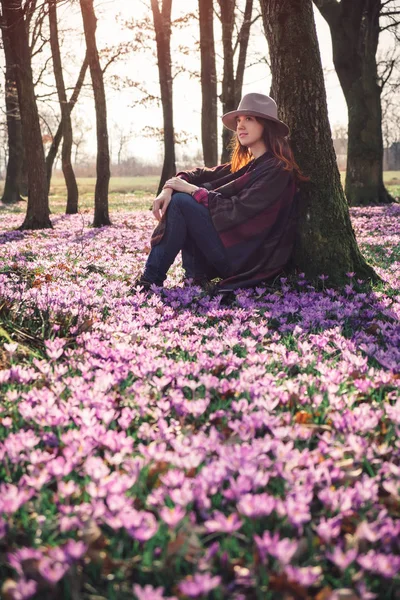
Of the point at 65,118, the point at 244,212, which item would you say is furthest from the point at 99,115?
the point at 244,212

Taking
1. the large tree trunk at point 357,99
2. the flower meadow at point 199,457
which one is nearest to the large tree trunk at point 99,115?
the large tree trunk at point 357,99

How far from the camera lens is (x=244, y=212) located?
15.3ft

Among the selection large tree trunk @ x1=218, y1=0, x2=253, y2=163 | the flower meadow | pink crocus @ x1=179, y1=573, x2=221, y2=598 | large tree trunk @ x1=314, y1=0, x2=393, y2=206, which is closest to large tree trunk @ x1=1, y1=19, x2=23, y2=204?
large tree trunk @ x1=218, y1=0, x2=253, y2=163

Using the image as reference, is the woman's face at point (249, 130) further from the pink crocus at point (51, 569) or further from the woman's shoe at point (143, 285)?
the pink crocus at point (51, 569)

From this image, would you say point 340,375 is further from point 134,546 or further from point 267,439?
point 134,546

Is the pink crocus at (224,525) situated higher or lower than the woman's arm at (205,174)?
lower

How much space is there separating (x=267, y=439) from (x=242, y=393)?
618 millimetres

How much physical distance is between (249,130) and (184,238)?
1217mm

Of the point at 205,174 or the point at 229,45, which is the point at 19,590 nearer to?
the point at 205,174

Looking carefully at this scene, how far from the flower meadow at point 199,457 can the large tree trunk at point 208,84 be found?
13.3 metres

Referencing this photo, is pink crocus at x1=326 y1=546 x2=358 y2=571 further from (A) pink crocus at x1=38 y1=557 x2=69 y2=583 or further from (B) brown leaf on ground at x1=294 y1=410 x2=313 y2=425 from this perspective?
(B) brown leaf on ground at x1=294 y1=410 x2=313 y2=425

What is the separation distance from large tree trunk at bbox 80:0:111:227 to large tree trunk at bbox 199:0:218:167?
3.66 metres

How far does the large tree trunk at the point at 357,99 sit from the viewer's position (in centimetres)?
1523

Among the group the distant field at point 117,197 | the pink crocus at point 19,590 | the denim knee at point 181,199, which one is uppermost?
the distant field at point 117,197
